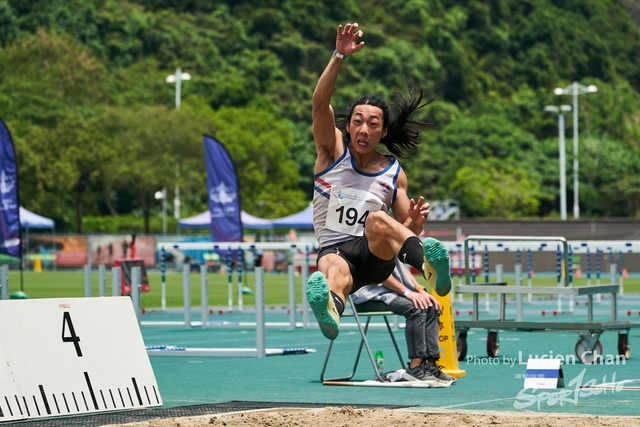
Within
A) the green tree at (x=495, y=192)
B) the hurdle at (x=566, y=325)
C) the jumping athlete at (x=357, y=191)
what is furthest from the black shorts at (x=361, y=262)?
the green tree at (x=495, y=192)

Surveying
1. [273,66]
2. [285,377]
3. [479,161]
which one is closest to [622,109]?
[479,161]

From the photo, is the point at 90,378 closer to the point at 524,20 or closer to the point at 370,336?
the point at 370,336

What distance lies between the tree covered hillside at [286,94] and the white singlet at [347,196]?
45.1m

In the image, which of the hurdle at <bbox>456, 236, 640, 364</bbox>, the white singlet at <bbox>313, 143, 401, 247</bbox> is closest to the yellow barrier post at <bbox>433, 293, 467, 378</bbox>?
the hurdle at <bbox>456, 236, 640, 364</bbox>

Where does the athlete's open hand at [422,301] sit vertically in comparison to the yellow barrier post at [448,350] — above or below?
above

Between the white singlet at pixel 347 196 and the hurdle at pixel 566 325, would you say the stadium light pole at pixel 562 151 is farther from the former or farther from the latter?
the white singlet at pixel 347 196

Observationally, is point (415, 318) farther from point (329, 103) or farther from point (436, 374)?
point (329, 103)

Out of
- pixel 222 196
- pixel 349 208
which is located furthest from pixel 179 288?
pixel 349 208

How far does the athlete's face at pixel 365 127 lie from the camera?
26.3 ft

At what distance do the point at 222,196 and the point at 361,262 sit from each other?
15698 mm

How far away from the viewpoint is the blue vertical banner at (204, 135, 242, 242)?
22.9 m

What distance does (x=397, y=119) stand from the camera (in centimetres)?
831

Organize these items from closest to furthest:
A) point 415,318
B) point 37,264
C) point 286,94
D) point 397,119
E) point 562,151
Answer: point 397,119, point 415,318, point 37,264, point 562,151, point 286,94

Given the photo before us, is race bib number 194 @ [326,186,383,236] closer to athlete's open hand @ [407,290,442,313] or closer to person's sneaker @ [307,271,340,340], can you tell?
person's sneaker @ [307,271,340,340]
